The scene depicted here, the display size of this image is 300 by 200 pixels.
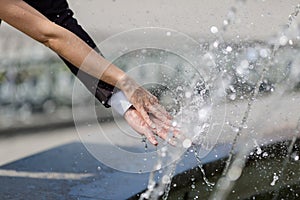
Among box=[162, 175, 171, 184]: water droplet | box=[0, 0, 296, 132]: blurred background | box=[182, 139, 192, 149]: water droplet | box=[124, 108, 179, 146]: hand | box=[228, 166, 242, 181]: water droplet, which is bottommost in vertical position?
box=[124, 108, 179, 146]: hand

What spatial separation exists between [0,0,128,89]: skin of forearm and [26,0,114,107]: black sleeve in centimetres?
10

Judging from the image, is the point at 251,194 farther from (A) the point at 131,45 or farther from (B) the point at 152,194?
(A) the point at 131,45

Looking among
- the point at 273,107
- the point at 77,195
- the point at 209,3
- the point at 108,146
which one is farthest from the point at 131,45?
the point at 209,3

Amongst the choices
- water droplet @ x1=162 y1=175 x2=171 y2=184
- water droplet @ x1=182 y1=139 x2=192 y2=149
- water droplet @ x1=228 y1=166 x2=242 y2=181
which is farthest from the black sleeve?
water droplet @ x1=228 y1=166 x2=242 y2=181

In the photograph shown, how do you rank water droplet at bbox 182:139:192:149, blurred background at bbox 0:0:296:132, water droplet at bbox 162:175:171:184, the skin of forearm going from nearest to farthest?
the skin of forearm
water droplet at bbox 182:139:192:149
water droplet at bbox 162:175:171:184
blurred background at bbox 0:0:296:132

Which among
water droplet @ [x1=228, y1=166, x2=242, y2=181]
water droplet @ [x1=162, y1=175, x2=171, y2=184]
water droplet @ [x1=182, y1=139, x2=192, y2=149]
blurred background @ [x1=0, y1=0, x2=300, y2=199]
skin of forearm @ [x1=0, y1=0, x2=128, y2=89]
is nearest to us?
skin of forearm @ [x1=0, y1=0, x2=128, y2=89]

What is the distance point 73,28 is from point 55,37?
305 mm

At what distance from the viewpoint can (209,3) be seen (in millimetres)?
9258

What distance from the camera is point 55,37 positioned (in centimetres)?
198

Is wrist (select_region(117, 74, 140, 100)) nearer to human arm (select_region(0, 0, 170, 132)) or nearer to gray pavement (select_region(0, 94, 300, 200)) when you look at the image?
human arm (select_region(0, 0, 170, 132))

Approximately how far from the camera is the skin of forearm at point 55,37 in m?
1.96

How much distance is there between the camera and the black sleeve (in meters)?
2.18

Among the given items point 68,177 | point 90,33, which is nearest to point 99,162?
point 68,177

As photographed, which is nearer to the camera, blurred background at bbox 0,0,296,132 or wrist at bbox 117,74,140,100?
wrist at bbox 117,74,140,100
